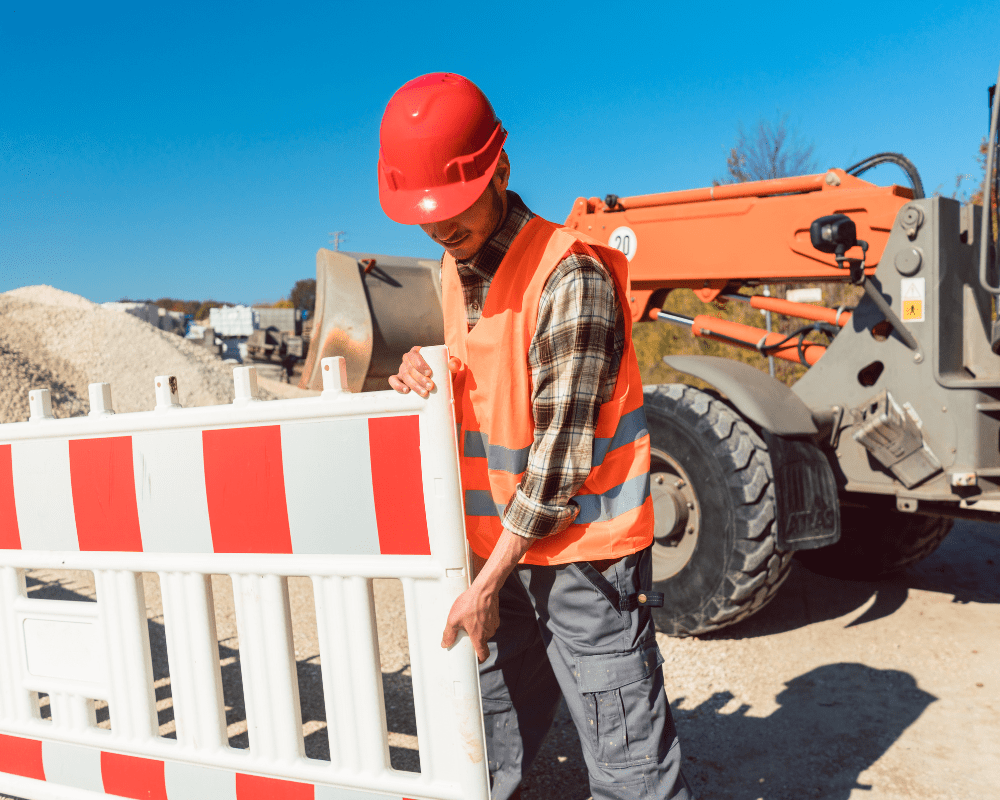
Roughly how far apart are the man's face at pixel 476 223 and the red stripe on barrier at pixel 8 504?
4.47 ft

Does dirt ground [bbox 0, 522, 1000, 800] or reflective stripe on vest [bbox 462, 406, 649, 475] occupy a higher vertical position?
reflective stripe on vest [bbox 462, 406, 649, 475]

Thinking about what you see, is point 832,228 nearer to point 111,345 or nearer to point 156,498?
point 156,498

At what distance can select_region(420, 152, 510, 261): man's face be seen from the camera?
179cm

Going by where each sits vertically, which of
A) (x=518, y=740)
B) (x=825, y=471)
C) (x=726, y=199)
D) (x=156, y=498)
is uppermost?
(x=726, y=199)

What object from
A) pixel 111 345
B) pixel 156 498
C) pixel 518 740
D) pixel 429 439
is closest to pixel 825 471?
pixel 518 740

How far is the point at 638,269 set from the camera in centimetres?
510

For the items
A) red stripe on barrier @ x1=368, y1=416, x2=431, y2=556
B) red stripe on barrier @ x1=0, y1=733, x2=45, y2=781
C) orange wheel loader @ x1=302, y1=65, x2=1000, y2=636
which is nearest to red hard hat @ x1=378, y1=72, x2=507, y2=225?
red stripe on barrier @ x1=368, y1=416, x2=431, y2=556

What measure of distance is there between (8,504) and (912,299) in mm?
3788

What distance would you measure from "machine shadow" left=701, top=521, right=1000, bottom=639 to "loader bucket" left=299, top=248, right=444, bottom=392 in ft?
7.94

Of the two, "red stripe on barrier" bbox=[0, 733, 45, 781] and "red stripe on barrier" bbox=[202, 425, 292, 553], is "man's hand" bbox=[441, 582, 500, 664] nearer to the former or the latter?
"red stripe on barrier" bbox=[202, 425, 292, 553]

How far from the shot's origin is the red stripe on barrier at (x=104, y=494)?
198 cm

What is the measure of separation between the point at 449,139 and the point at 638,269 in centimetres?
355

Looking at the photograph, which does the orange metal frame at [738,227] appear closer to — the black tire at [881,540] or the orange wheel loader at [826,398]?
the orange wheel loader at [826,398]

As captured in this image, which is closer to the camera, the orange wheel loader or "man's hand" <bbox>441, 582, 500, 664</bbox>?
"man's hand" <bbox>441, 582, 500, 664</bbox>
